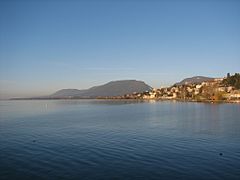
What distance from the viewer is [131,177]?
19.9m

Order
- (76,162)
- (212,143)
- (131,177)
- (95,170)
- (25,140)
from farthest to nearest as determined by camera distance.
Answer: (25,140), (212,143), (76,162), (95,170), (131,177)

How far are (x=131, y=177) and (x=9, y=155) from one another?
43.0 ft

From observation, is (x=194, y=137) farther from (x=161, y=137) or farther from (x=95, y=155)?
(x=95, y=155)

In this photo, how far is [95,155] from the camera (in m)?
26.7

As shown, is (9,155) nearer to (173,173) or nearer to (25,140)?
(25,140)

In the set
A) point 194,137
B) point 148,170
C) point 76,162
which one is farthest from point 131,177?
point 194,137

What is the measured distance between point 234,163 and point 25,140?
2394 cm

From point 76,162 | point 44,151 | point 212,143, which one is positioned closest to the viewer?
point 76,162

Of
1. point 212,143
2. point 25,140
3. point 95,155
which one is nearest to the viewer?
point 95,155

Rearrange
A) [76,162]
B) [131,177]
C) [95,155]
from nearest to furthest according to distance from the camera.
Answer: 1. [131,177]
2. [76,162]
3. [95,155]

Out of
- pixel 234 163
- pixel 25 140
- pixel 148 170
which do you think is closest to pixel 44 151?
pixel 25 140

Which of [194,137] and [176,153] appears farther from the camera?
[194,137]

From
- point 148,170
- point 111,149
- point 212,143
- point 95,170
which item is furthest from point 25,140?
point 212,143

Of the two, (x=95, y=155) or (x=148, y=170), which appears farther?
(x=95, y=155)
